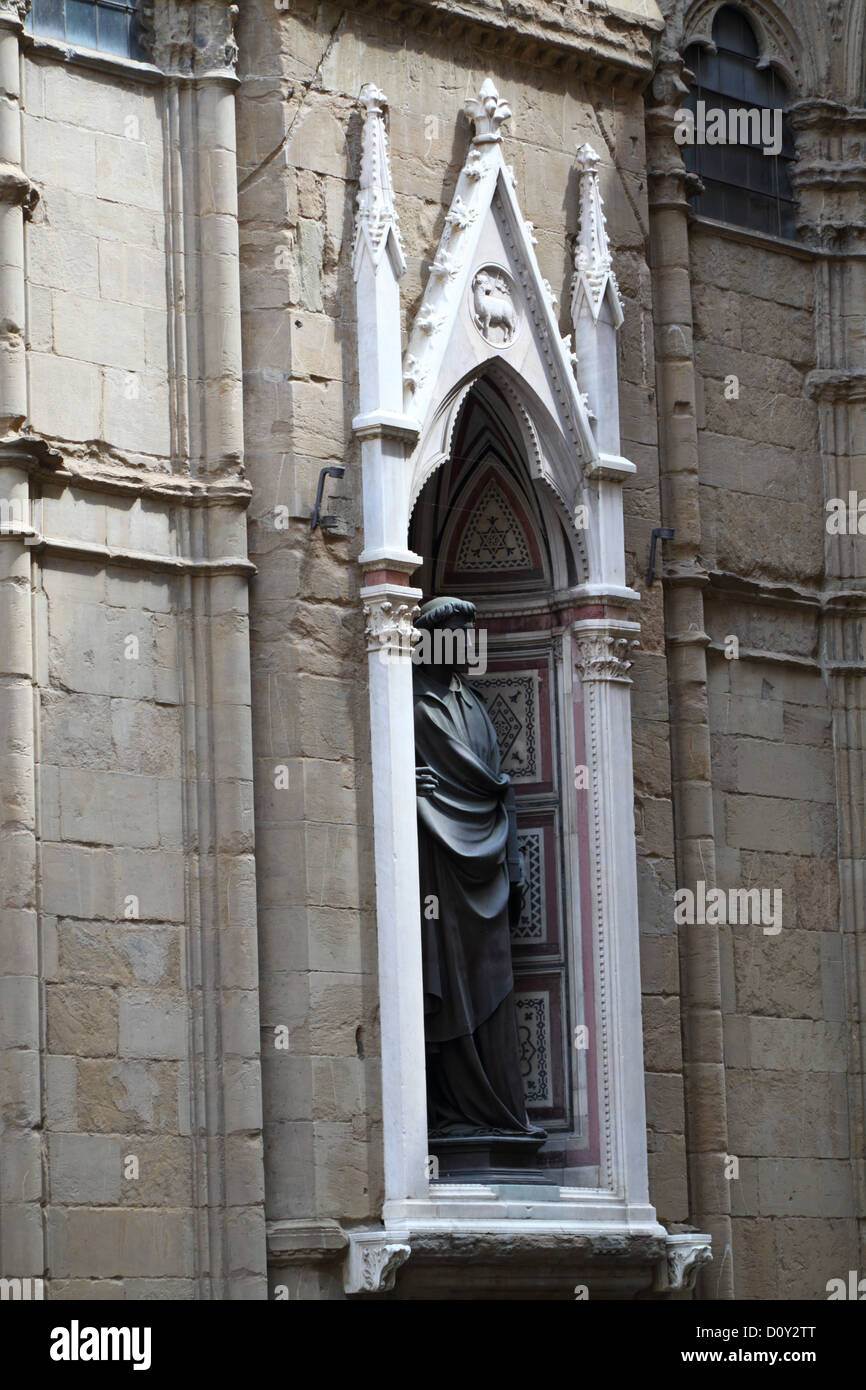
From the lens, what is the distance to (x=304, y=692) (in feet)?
51.9

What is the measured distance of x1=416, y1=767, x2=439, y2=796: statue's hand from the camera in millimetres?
16391

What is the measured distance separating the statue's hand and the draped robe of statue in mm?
27

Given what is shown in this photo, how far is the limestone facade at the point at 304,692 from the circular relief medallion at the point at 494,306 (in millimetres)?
303

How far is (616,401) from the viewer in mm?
17375

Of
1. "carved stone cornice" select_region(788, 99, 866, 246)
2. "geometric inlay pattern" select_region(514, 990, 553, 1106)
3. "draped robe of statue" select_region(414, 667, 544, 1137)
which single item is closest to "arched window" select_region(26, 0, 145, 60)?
"draped robe of statue" select_region(414, 667, 544, 1137)

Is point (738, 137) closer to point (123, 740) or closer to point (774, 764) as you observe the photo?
point (774, 764)

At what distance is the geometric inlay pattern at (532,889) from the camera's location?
17.0 m

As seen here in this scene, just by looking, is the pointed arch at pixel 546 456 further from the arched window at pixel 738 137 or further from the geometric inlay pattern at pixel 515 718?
the arched window at pixel 738 137

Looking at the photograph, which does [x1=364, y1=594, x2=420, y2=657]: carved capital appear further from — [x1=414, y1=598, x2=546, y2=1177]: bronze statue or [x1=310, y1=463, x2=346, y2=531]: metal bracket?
[x1=414, y1=598, x2=546, y2=1177]: bronze statue

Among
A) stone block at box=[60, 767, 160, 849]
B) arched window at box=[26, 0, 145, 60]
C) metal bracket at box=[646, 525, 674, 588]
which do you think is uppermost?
arched window at box=[26, 0, 145, 60]

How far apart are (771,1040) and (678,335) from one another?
3.96 metres

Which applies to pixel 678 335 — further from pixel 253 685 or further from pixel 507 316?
pixel 253 685

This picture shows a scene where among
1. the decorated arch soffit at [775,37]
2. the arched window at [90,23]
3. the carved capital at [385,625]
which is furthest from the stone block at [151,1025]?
the decorated arch soffit at [775,37]
